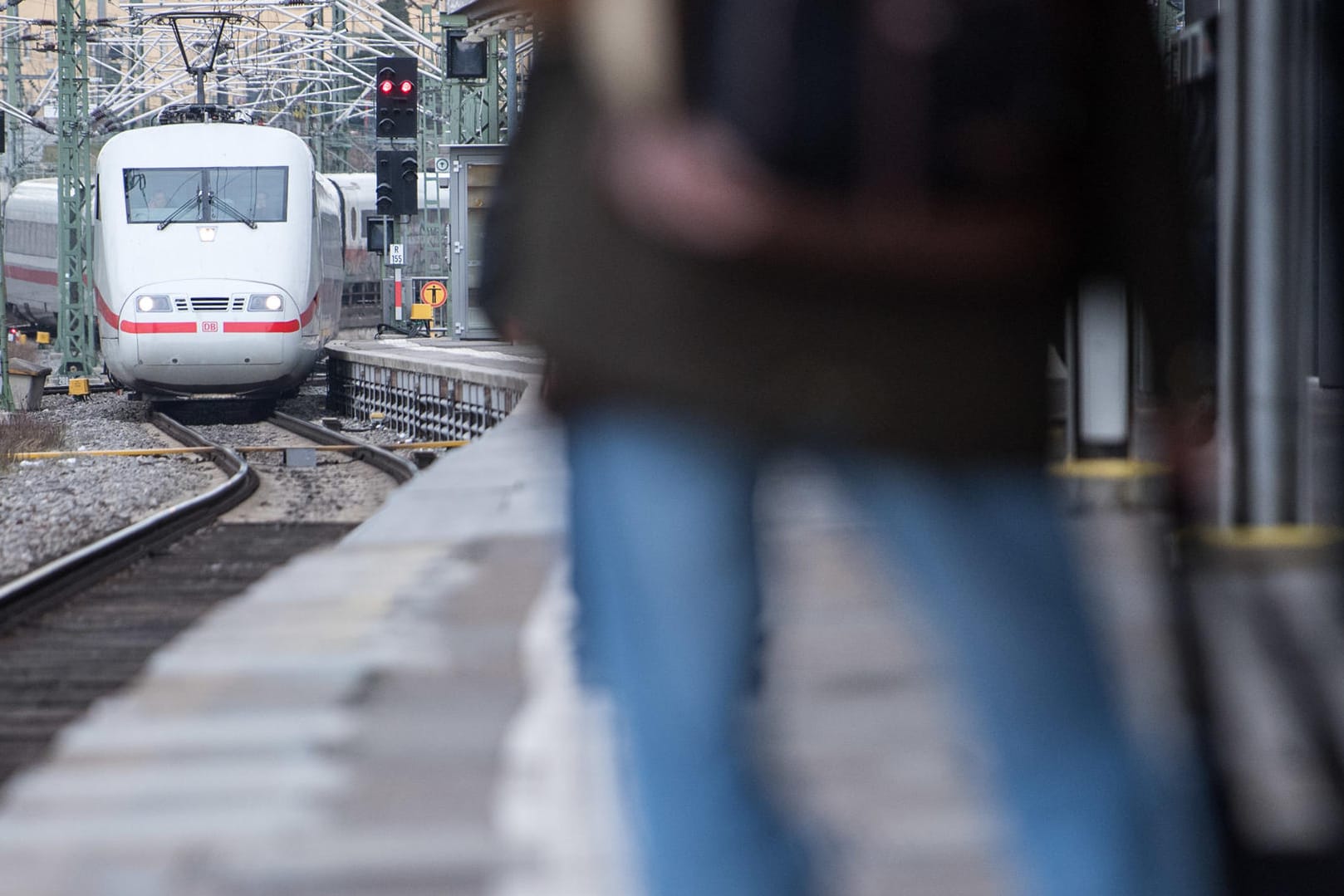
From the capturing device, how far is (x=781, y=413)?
128 centimetres

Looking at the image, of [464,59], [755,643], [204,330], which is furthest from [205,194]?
[755,643]

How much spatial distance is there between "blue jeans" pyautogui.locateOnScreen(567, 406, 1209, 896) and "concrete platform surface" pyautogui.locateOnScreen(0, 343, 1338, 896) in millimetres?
50

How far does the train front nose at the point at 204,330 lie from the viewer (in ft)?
48.2

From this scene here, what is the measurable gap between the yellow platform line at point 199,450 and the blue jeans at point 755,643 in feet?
37.1

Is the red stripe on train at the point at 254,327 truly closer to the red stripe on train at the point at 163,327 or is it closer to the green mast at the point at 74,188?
the red stripe on train at the point at 163,327

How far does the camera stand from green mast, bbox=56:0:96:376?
2131cm

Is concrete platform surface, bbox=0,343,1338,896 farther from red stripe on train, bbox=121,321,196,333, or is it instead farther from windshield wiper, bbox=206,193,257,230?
windshield wiper, bbox=206,193,257,230

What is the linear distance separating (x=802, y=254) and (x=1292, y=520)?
4325 millimetres

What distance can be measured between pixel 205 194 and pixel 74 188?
308 inches

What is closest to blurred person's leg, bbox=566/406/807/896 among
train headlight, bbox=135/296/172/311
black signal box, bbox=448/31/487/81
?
train headlight, bbox=135/296/172/311

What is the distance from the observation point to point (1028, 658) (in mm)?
1375

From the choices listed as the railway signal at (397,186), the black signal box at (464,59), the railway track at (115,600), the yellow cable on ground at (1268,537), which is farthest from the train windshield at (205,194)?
the yellow cable on ground at (1268,537)

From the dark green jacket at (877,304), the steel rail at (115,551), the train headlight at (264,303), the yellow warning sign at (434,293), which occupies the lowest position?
the steel rail at (115,551)

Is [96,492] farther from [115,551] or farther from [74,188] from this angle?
[74,188]
